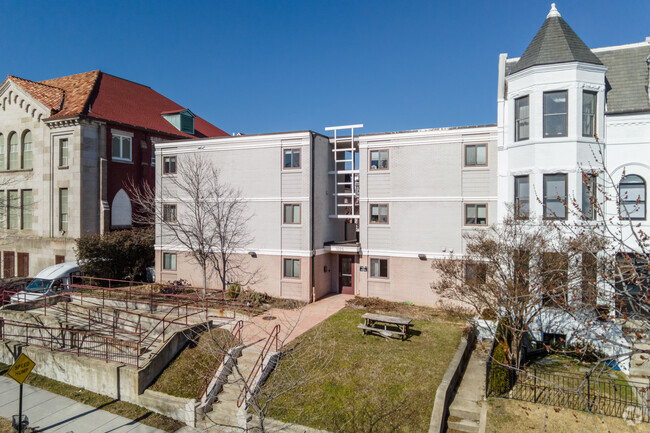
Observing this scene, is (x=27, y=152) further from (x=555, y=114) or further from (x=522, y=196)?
(x=555, y=114)

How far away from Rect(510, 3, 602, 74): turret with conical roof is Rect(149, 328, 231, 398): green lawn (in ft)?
56.1

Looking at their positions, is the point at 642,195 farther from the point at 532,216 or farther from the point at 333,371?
the point at 333,371

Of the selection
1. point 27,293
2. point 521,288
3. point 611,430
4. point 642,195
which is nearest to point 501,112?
point 642,195

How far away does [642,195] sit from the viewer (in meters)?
16.5

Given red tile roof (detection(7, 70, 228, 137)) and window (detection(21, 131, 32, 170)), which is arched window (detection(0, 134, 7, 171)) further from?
red tile roof (detection(7, 70, 228, 137))

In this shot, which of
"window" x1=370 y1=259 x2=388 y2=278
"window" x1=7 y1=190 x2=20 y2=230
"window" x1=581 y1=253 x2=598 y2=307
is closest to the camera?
"window" x1=581 y1=253 x2=598 y2=307

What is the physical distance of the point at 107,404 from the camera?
13742mm

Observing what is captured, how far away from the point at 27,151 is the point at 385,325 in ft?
103

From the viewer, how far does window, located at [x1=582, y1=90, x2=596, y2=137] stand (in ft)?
55.6

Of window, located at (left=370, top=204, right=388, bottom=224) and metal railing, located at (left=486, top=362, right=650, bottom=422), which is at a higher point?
window, located at (left=370, top=204, right=388, bottom=224)

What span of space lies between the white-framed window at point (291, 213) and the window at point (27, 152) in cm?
2253

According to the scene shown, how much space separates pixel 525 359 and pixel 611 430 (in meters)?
5.08

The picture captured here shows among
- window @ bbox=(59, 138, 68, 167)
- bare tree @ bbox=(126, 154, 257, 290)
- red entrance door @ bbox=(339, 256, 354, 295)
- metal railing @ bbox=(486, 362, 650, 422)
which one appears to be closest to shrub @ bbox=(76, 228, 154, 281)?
bare tree @ bbox=(126, 154, 257, 290)

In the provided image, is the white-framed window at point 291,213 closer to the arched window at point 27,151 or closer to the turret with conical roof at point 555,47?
the turret with conical roof at point 555,47
